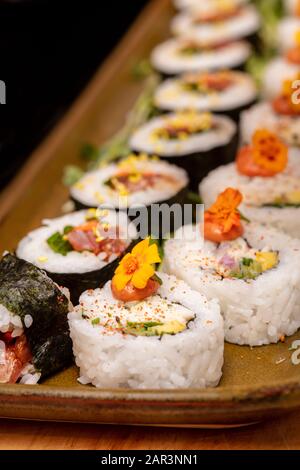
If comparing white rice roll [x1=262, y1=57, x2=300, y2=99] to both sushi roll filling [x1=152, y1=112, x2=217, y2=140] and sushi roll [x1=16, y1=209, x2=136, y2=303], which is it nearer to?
sushi roll filling [x1=152, y1=112, x2=217, y2=140]

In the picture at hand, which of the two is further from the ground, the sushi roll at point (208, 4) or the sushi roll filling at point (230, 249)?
the sushi roll at point (208, 4)

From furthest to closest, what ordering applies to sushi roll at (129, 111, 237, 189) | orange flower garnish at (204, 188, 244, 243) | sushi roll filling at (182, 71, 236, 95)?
sushi roll filling at (182, 71, 236, 95)
sushi roll at (129, 111, 237, 189)
orange flower garnish at (204, 188, 244, 243)

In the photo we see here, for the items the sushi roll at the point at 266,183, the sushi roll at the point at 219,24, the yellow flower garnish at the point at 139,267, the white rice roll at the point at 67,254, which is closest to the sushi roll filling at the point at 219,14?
the sushi roll at the point at 219,24

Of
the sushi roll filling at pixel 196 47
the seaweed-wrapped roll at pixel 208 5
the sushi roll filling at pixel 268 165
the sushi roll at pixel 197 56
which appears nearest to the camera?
the sushi roll filling at pixel 268 165

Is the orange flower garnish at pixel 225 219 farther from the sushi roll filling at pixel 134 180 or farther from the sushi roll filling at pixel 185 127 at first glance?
the sushi roll filling at pixel 185 127

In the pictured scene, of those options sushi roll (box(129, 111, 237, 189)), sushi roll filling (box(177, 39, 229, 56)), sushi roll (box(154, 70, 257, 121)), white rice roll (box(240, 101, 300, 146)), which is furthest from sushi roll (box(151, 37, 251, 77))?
sushi roll (box(129, 111, 237, 189))
